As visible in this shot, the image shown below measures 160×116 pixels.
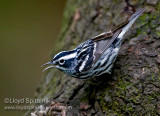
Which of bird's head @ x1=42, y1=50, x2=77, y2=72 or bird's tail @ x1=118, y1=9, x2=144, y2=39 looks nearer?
bird's head @ x1=42, y1=50, x2=77, y2=72

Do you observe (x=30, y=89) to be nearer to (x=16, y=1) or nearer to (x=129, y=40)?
(x=16, y=1)

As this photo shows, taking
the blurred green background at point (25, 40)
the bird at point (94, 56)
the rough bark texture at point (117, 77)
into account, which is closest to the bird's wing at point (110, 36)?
the bird at point (94, 56)

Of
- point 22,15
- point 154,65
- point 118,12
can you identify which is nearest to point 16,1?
point 22,15

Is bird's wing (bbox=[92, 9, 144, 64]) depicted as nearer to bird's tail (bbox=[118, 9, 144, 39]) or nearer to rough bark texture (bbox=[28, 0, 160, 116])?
bird's tail (bbox=[118, 9, 144, 39])

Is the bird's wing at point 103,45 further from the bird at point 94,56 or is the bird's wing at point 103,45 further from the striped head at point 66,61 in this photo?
the striped head at point 66,61

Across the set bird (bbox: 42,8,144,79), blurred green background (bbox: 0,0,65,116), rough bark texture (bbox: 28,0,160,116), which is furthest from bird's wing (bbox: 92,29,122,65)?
blurred green background (bbox: 0,0,65,116)
